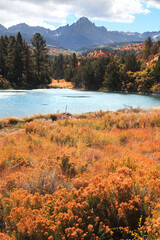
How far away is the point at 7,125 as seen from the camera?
482 inches

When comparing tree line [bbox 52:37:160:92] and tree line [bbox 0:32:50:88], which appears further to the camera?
tree line [bbox 52:37:160:92]

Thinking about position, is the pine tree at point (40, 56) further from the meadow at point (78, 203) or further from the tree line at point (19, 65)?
the meadow at point (78, 203)

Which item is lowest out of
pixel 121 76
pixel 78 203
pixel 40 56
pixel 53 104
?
pixel 78 203

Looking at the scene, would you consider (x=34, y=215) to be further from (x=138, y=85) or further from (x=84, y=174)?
(x=138, y=85)

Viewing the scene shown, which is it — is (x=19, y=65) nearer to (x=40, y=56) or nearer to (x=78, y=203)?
(x=40, y=56)

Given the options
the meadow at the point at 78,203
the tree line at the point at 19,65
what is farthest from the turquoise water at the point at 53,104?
the tree line at the point at 19,65

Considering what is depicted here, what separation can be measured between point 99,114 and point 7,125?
23.4ft

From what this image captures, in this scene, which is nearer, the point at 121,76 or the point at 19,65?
the point at 19,65

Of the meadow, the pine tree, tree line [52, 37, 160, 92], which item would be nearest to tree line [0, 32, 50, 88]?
the pine tree

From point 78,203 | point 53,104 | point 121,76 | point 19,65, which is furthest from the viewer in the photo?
point 121,76

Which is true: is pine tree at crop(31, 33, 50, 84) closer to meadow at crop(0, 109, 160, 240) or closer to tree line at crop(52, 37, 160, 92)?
tree line at crop(52, 37, 160, 92)

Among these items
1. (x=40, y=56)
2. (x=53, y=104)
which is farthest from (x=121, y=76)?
(x=53, y=104)

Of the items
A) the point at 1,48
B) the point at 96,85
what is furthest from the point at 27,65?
the point at 96,85

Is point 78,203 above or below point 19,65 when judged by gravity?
below
